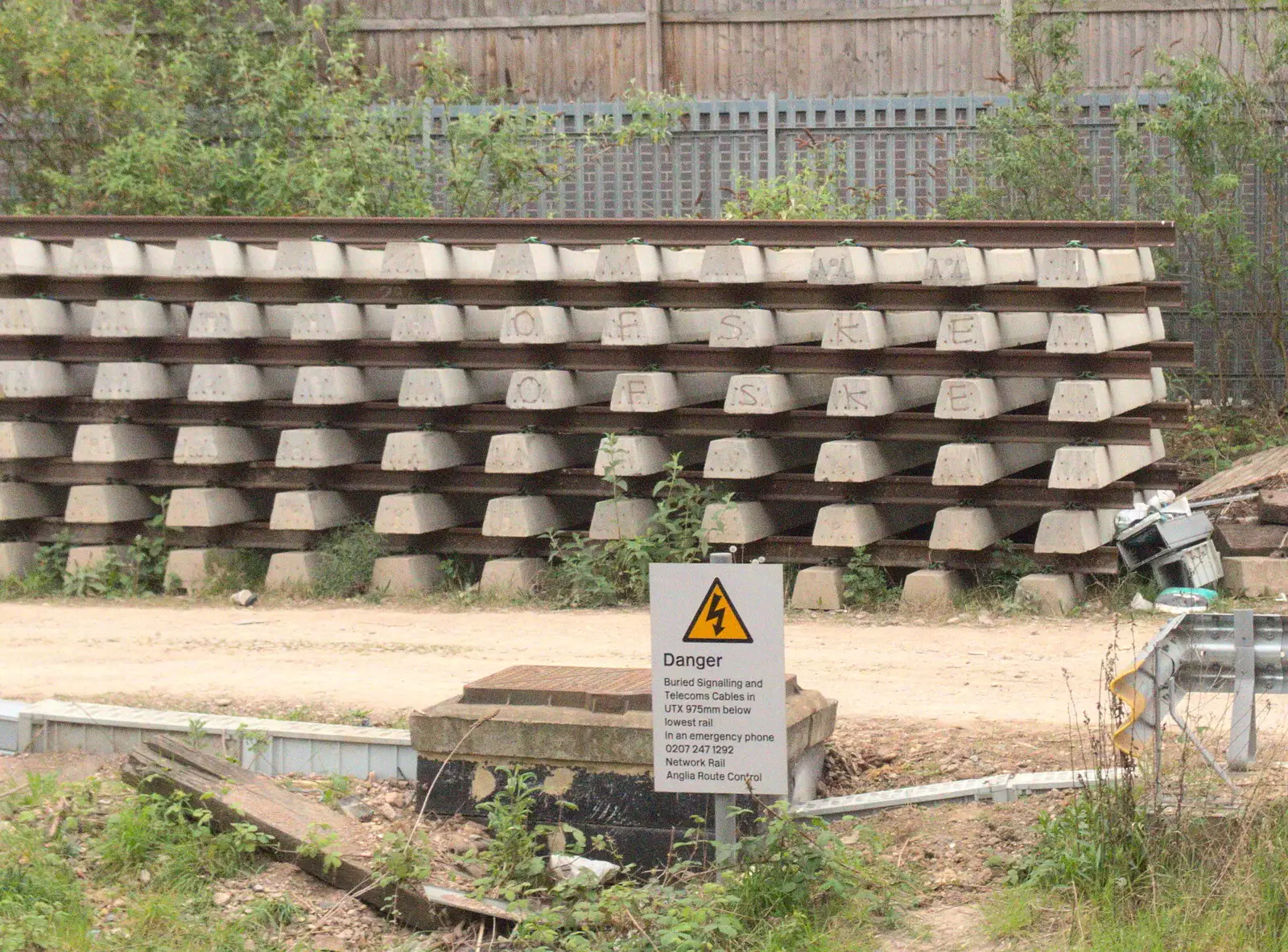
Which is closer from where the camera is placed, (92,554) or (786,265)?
(786,265)

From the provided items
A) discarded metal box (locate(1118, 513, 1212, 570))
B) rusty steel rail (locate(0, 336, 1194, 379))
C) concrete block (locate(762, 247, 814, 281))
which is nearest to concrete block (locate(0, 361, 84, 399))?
rusty steel rail (locate(0, 336, 1194, 379))

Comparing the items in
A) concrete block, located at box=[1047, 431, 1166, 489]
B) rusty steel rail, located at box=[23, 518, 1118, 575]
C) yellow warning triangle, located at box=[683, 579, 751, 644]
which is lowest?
rusty steel rail, located at box=[23, 518, 1118, 575]

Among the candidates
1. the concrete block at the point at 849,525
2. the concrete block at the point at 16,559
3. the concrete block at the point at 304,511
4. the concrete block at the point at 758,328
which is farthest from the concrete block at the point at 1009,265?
the concrete block at the point at 16,559

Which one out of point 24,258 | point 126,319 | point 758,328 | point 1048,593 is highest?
point 24,258

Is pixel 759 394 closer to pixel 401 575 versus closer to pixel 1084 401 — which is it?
pixel 1084 401

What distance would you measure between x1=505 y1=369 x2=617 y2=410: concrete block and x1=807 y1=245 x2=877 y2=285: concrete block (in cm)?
152

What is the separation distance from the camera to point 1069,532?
9.80 metres

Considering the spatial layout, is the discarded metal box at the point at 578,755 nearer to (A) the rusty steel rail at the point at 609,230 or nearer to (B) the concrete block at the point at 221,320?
(A) the rusty steel rail at the point at 609,230

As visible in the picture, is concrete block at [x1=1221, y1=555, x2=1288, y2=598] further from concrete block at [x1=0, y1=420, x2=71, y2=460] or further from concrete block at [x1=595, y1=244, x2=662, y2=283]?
concrete block at [x1=0, y1=420, x2=71, y2=460]

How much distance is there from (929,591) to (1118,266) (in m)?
2.44

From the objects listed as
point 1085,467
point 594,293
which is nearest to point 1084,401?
point 1085,467

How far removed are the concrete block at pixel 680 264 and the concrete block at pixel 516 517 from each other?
1.74m

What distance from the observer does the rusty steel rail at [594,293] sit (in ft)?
32.7

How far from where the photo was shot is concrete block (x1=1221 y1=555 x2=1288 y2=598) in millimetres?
9930
